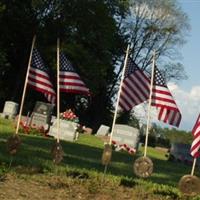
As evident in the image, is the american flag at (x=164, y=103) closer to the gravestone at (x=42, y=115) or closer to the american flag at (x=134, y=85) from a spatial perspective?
the american flag at (x=134, y=85)

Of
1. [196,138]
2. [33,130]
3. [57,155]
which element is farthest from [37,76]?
[33,130]

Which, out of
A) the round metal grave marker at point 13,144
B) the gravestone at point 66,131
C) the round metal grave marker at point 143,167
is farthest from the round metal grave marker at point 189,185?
the gravestone at point 66,131

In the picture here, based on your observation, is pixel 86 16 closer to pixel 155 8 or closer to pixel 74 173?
pixel 155 8

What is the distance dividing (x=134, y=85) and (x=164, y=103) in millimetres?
862

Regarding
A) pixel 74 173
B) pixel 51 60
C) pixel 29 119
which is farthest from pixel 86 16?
pixel 74 173

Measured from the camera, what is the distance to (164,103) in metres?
11.8

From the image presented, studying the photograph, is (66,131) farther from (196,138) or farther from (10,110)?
(196,138)

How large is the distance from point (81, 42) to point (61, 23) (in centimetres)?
285

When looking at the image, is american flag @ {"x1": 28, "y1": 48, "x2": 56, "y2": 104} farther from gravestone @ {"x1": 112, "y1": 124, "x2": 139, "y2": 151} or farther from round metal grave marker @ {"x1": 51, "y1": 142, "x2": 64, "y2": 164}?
gravestone @ {"x1": 112, "y1": 124, "x2": 139, "y2": 151}

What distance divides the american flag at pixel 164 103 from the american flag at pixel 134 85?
1.18ft

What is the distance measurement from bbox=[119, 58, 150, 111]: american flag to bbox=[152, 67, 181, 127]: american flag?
0.36 m

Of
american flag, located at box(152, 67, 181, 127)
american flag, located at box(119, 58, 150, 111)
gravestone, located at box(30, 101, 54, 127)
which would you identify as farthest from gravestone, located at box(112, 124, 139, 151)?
american flag, located at box(152, 67, 181, 127)

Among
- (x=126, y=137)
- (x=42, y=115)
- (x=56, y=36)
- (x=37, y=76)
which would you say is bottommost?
(x=126, y=137)

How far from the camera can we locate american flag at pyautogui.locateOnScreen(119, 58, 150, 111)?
1227cm
